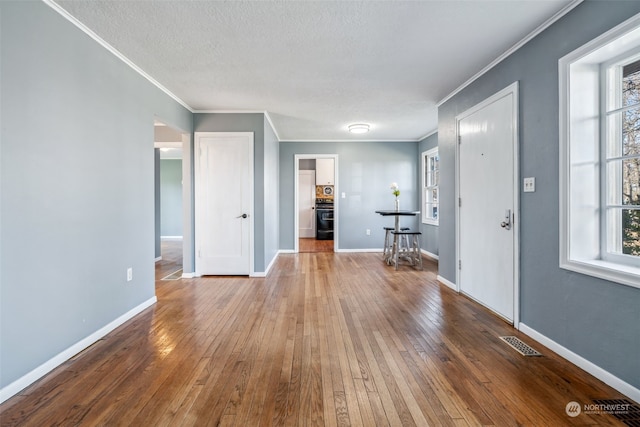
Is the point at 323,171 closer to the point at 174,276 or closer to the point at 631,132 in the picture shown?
the point at 174,276

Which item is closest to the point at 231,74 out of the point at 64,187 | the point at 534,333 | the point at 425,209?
the point at 64,187

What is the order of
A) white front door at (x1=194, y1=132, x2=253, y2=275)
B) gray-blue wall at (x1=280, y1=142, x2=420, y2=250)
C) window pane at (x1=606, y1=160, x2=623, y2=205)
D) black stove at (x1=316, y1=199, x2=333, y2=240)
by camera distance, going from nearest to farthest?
window pane at (x1=606, y1=160, x2=623, y2=205) < white front door at (x1=194, y1=132, x2=253, y2=275) < gray-blue wall at (x1=280, y1=142, x2=420, y2=250) < black stove at (x1=316, y1=199, x2=333, y2=240)

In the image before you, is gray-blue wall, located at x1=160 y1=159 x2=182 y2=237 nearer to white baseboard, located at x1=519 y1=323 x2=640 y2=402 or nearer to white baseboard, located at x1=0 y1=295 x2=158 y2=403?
white baseboard, located at x1=0 y1=295 x2=158 y2=403

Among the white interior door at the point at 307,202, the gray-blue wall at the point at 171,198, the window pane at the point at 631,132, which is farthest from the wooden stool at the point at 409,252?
the gray-blue wall at the point at 171,198

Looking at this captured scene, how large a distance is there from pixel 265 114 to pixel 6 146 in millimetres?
3165

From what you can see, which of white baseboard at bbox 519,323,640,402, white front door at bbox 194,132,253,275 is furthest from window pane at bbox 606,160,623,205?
white front door at bbox 194,132,253,275

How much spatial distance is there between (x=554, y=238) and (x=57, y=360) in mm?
3531

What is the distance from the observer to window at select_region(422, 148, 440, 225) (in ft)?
19.8

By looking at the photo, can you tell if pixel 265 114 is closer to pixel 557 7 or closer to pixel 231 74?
pixel 231 74

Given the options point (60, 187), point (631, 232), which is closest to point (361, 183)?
point (631, 232)

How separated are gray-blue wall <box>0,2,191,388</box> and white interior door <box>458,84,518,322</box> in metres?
3.45

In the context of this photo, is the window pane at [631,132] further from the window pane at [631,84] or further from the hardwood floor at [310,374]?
the hardwood floor at [310,374]

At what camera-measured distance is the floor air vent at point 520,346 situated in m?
2.15

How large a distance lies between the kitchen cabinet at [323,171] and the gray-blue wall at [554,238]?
6.29 m
